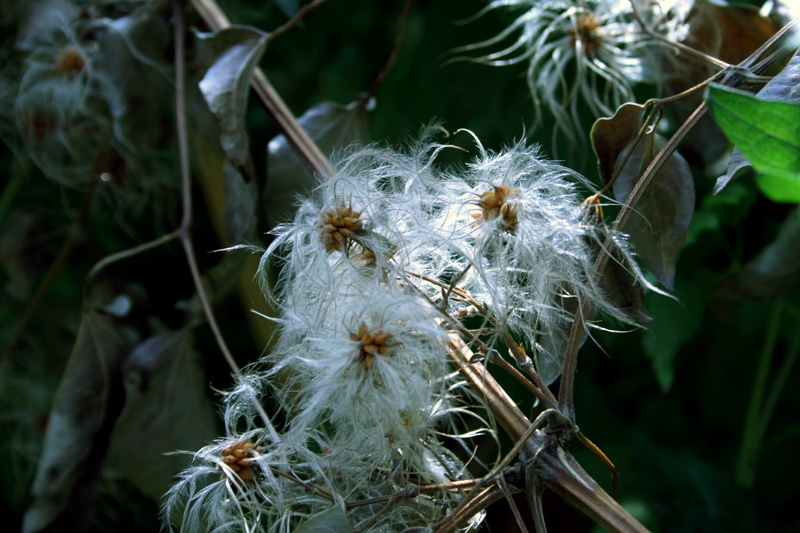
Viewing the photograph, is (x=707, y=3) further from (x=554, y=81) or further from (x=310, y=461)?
(x=310, y=461)

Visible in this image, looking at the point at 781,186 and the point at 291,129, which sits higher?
the point at 781,186

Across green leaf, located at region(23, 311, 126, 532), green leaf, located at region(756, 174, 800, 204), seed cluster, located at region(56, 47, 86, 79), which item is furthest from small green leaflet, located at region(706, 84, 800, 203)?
seed cluster, located at region(56, 47, 86, 79)

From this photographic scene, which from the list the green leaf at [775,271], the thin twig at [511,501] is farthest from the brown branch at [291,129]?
the green leaf at [775,271]

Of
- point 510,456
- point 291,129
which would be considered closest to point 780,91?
point 510,456

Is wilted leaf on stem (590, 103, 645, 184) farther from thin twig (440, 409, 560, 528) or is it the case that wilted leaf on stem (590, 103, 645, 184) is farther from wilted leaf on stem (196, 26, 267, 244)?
wilted leaf on stem (196, 26, 267, 244)

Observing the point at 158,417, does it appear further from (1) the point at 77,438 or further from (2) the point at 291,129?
(2) the point at 291,129
